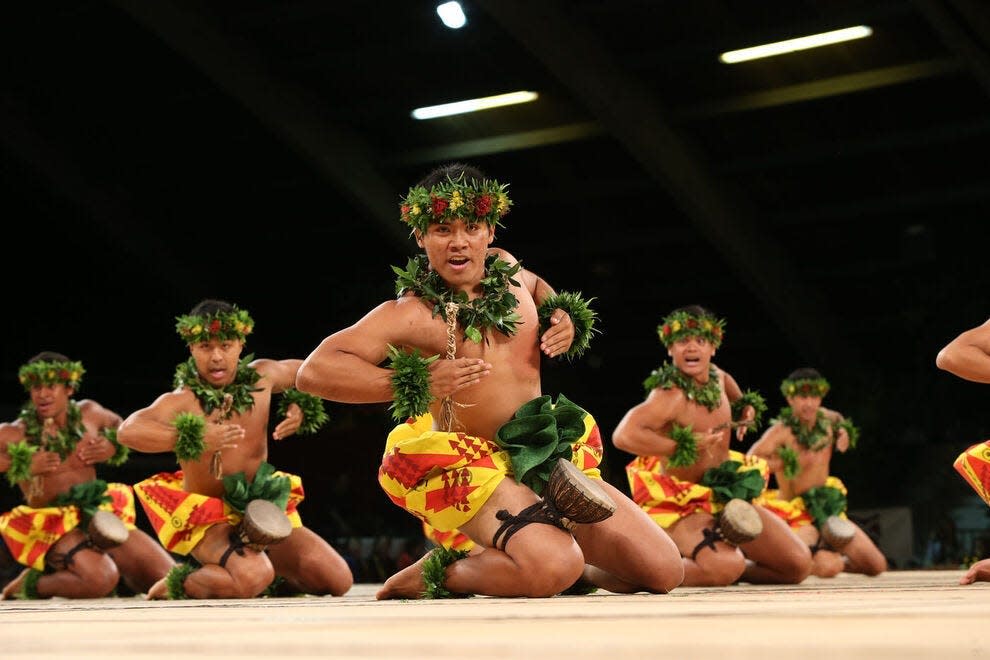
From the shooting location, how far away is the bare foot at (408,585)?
3297mm

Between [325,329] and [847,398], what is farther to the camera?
[325,329]

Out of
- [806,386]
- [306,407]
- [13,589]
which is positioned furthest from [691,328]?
[13,589]

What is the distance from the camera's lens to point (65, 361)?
18.5ft

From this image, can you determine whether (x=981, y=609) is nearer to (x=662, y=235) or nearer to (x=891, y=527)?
(x=891, y=527)

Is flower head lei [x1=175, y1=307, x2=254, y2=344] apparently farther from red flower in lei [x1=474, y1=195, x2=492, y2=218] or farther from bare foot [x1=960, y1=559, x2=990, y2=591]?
bare foot [x1=960, y1=559, x2=990, y2=591]

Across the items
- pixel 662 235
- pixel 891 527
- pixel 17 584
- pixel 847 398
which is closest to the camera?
pixel 17 584

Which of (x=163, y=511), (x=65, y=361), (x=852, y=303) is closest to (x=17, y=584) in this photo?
(x=65, y=361)

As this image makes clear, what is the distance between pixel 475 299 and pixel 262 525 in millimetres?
1462

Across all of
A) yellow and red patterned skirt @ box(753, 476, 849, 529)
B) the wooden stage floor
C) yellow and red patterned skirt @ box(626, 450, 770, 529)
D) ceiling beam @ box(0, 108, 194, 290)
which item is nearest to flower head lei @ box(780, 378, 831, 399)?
yellow and red patterned skirt @ box(753, 476, 849, 529)

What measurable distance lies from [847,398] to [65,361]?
6507mm

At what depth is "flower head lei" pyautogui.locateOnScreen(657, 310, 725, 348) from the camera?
5.18 meters

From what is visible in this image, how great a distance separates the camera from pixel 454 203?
3.22m

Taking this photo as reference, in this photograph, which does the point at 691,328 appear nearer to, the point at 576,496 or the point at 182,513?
the point at 182,513

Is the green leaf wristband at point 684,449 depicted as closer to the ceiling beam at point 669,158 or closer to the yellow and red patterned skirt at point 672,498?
the yellow and red patterned skirt at point 672,498
